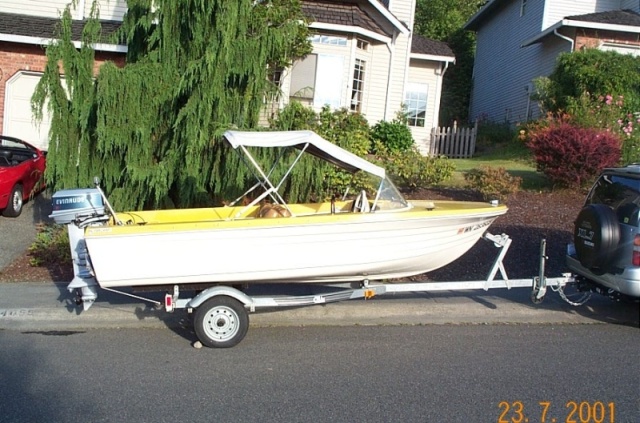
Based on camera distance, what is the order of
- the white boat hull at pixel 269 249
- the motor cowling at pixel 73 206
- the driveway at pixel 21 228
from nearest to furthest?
the white boat hull at pixel 269 249
the motor cowling at pixel 73 206
the driveway at pixel 21 228

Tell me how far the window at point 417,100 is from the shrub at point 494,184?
33.1 ft

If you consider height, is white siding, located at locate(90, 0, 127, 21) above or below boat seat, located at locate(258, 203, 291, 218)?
above

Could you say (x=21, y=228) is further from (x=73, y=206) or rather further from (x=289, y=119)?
(x=73, y=206)

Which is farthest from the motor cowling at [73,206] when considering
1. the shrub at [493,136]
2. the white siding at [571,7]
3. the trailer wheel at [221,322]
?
→ the white siding at [571,7]

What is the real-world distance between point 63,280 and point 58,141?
2.13 m

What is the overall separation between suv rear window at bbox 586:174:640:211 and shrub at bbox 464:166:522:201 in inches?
158

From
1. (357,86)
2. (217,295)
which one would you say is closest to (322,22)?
(357,86)

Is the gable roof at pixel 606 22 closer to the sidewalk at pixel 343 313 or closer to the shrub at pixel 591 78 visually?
the shrub at pixel 591 78

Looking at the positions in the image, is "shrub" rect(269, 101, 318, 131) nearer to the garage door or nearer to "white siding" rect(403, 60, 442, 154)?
the garage door

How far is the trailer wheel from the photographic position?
619cm

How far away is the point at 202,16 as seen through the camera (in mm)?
9234

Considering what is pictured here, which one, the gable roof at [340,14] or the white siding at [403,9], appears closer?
the gable roof at [340,14]

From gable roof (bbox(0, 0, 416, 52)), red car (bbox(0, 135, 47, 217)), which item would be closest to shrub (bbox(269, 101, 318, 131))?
red car (bbox(0, 135, 47, 217))

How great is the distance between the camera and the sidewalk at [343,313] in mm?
7242
